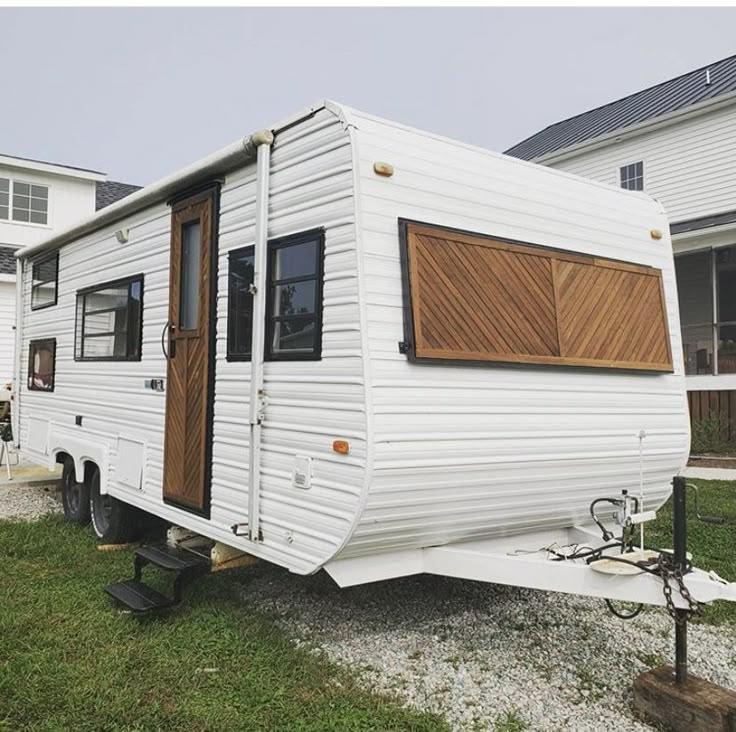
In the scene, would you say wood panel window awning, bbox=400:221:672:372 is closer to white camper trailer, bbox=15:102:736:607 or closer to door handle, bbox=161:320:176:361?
white camper trailer, bbox=15:102:736:607

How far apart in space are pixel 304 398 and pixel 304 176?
1218mm

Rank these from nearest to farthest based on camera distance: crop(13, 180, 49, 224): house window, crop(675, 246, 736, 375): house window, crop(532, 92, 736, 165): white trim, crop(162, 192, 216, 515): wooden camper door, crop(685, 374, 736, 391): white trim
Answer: crop(162, 192, 216, 515): wooden camper door → crop(685, 374, 736, 391): white trim → crop(675, 246, 736, 375): house window → crop(532, 92, 736, 165): white trim → crop(13, 180, 49, 224): house window

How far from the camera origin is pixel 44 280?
764 centimetres

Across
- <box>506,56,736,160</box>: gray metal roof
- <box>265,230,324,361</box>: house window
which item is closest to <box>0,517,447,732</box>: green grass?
<box>265,230,324,361</box>: house window

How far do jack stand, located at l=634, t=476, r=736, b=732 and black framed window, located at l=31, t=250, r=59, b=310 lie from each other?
251 inches

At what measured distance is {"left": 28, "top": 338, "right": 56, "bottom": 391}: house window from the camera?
7.32 meters

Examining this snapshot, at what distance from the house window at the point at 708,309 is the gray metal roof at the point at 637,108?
11.4 ft

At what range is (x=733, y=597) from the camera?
3059 mm

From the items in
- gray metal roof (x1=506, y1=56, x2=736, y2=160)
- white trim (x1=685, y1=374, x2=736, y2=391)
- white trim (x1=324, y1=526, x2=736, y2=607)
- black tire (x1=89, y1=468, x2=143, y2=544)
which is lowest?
black tire (x1=89, y1=468, x2=143, y2=544)

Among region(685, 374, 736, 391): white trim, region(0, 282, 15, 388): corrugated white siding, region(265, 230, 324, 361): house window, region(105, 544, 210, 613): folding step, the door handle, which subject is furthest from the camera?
region(0, 282, 15, 388): corrugated white siding

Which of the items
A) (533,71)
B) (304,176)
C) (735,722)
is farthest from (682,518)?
(533,71)

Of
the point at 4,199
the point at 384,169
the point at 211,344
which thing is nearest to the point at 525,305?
the point at 384,169

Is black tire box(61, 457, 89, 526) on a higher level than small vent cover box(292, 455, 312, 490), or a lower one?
lower

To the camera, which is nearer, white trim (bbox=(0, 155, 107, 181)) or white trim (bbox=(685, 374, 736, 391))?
white trim (bbox=(685, 374, 736, 391))
